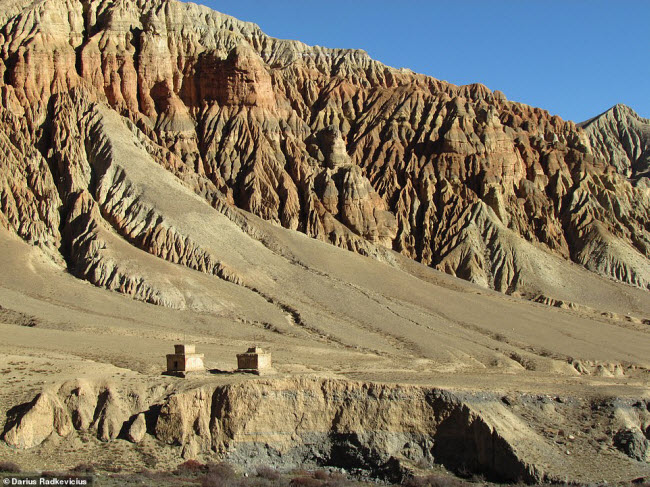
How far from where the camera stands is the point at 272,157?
107 metres

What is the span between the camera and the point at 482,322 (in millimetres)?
81750

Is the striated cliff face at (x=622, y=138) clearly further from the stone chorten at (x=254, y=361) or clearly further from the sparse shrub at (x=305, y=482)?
the sparse shrub at (x=305, y=482)

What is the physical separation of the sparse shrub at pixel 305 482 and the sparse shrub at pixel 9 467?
32.6 ft

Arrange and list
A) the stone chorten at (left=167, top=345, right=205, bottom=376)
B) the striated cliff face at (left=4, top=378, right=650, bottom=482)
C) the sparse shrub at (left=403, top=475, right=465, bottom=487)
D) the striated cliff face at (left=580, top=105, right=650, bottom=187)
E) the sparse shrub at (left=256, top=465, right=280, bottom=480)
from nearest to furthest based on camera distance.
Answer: the sparse shrub at (left=403, top=475, right=465, bottom=487)
the sparse shrub at (left=256, top=465, right=280, bottom=480)
the striated cliff face at (left=4, top=378, right=650, bottom=482)
the stone chorten at (left=167, top=345, right=205, bottom=376)
the striated cliff face at (left=580, top=105, right=650, bottom=187)

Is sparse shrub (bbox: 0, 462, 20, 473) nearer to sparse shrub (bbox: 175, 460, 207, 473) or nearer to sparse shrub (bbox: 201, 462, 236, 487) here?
sparse shrub (bbox: 175, 460, 207, 473)

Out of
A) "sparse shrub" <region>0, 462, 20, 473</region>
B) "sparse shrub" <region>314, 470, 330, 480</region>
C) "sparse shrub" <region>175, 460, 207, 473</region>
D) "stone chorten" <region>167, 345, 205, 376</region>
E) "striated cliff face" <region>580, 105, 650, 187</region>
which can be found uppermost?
"striated cliff face" <region>580, 105, 650, 187</region>

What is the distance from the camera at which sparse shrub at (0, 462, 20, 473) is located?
3750 centimetres

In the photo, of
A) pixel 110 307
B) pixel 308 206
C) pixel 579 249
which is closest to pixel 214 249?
pixel 110 307

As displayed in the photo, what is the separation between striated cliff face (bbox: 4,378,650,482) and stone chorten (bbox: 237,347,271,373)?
407 centimetres

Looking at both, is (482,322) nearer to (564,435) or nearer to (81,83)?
(564,435)

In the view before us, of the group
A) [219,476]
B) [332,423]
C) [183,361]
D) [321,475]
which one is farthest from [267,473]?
[183,361]

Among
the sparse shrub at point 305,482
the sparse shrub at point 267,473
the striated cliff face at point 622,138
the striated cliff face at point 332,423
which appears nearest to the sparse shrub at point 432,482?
the striated cliff face at point 332,423

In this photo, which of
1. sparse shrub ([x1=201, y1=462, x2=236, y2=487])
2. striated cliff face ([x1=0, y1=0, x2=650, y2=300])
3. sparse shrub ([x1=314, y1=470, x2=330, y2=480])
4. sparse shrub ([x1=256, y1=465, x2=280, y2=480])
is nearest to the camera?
sparse shrub ([x1=201, y1=462, x2=236, y2=487])

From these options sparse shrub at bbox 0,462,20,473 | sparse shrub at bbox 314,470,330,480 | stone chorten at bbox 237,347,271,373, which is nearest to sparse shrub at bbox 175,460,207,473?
sparse shrub at bbox 314,470,330,480
